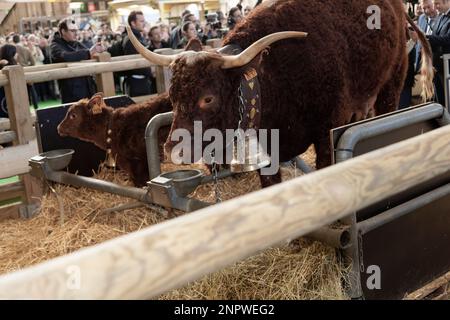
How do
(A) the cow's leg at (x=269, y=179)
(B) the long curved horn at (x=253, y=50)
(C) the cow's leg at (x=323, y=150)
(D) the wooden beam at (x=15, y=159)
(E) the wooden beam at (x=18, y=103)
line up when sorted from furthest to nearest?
(E) the wooden beam at (x=18, y=103), (D) the wooden beam at (x=15, y=159), (A) the cow's leg at (x=269, y=179), (C) the cow's leg at (x=323, y=150), (B) the long curved horn at (x=253, y=50)

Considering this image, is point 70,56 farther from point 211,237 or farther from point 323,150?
point 211,237

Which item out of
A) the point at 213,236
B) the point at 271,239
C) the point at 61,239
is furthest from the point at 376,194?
the point at 61,239

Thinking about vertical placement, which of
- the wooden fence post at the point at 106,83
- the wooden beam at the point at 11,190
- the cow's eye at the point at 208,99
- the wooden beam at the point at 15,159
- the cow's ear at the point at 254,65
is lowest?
the wooden beam at the point at 11,190

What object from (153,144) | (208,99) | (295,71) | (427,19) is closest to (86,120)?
(153,144)

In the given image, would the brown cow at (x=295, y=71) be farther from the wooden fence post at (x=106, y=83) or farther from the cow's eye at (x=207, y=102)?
the wooden fence post at (x=106, y=83)

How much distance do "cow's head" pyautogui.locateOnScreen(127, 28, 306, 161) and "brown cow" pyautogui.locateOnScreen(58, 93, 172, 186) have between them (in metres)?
1.48

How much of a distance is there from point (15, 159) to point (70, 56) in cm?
278

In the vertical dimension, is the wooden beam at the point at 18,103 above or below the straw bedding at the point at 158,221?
above

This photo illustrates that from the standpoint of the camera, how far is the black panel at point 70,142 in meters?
4.85

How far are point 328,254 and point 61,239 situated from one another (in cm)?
188

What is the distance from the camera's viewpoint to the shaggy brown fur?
3.48 m

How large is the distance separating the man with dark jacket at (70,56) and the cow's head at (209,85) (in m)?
3.67

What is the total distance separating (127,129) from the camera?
5.06 meters

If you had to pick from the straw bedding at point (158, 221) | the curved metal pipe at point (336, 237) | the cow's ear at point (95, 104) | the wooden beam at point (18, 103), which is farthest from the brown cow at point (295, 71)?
the wooden beam at point (18, 103)
